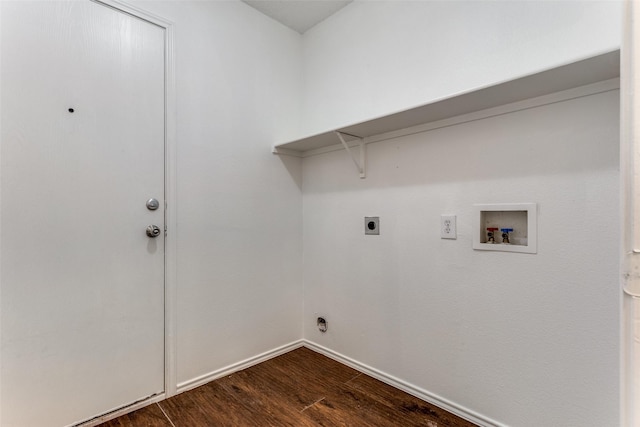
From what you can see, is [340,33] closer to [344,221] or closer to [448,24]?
[448,24]

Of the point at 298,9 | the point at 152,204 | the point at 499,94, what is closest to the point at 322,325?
the point at 152,204

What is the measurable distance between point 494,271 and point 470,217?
0.26 metres

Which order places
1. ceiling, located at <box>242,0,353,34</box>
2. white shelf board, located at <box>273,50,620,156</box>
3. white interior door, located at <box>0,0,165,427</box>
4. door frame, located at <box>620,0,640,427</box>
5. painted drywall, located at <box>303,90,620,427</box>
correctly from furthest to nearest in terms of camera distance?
ceiling, located at <box>242,0,353,34</box>
white interior door, located at <box>0,0,165,427</box>
painted drywall, located at <box>303,90,620,427</box>
white shelf board, located at <box>273,50,620,156</box>
door frame, located at <box>620,0,640,427</box>

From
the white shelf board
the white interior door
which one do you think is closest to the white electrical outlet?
the white shelf board

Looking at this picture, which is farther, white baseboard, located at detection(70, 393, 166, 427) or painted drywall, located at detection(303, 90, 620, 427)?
white baseboard, located at detection(70, 393, 166, 427)

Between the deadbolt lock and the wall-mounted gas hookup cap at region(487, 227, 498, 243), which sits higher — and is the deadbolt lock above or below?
above

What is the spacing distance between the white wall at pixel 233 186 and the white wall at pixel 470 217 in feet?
0.86

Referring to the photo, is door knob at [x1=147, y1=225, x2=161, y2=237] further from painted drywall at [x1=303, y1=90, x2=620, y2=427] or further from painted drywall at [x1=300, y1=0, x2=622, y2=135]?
painted drywall at [x1=300, y1=0, x2=622, y2=135]

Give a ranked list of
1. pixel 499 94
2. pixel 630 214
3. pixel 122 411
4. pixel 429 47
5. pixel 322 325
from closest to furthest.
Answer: pixel 630 214, pixel 499 94, pixel 122 411, pixel 429 47, pixel 322 325

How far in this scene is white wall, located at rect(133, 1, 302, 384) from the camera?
5.72ft

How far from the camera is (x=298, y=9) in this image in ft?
6.77

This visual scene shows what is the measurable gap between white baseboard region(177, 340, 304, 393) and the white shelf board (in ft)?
4.80

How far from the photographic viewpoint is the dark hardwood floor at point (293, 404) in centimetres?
146

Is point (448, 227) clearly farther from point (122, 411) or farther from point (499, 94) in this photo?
point (122, 411)
